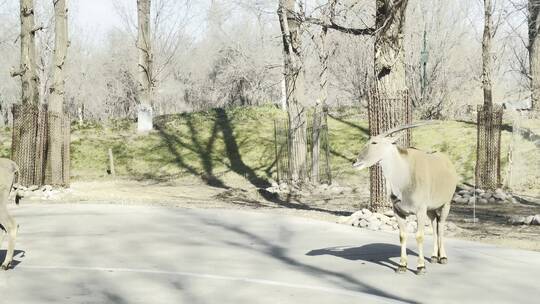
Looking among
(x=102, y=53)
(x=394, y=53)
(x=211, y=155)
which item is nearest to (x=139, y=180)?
(x=211, y=155)

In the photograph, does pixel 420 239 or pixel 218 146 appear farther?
pixel 218 146

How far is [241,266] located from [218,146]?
79.8ft

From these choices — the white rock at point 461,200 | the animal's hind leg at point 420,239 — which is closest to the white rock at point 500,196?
the white rock at point 461,200

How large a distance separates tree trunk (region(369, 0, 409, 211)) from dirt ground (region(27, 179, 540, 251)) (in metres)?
1.10

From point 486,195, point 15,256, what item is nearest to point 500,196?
point 486,195

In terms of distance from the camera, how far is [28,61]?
2414 cm

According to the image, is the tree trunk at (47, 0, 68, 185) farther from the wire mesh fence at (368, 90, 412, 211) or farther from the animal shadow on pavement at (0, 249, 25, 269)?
the animal shadow on pavement at (0, 249, 25, 269)

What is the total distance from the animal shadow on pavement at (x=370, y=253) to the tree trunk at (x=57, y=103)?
13.3 meters

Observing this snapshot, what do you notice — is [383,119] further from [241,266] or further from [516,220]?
[241,266]

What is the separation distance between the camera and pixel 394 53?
1463cm

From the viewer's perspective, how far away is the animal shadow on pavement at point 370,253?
955cm

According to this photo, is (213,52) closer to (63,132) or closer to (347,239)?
(63,132)

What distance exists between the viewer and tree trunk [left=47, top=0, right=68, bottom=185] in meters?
21.6

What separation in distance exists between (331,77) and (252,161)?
21186 millimetres
